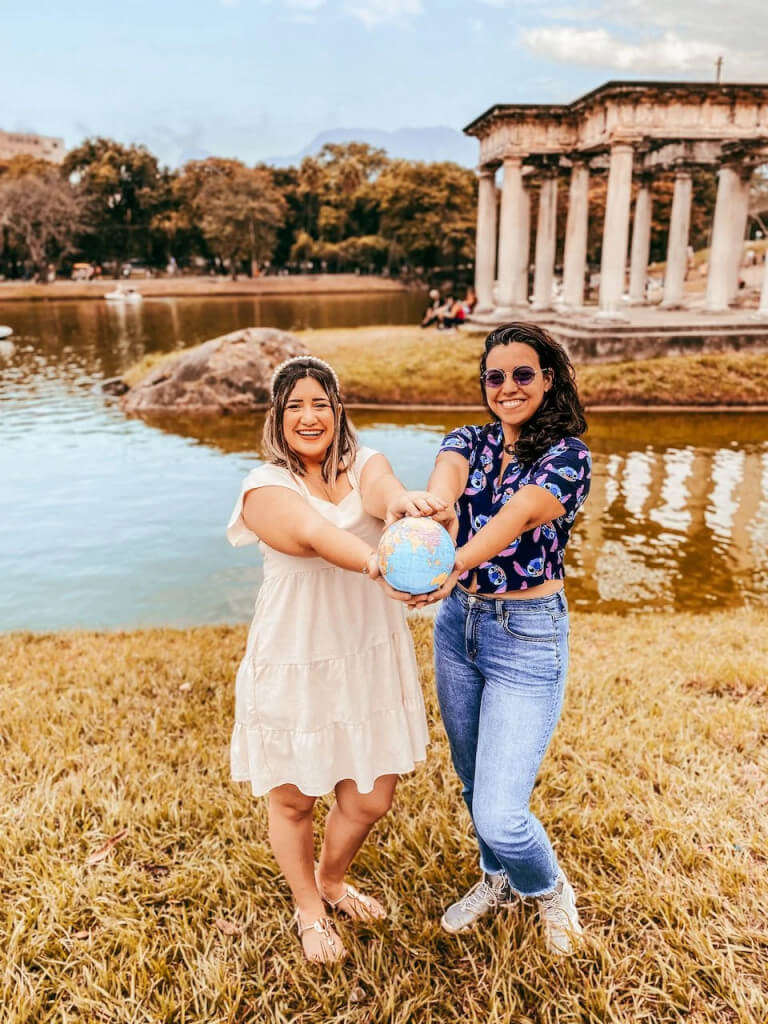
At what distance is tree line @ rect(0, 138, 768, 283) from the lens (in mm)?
56688

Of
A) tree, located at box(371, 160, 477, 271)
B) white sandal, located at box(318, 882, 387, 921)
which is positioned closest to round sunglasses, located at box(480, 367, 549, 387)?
white sandal, located at box(318, 882, 387, 921)

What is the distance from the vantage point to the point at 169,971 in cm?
281

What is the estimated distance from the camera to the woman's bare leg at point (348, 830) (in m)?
2.84

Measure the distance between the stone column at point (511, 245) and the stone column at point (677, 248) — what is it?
5421 millimetres

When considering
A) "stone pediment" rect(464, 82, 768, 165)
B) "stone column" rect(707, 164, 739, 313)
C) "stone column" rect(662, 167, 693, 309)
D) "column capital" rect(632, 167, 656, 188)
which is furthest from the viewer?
"column capital" rect(632, 167, 656, 188)

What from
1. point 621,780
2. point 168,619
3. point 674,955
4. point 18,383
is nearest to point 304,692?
point 674,955

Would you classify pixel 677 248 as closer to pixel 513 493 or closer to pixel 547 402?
pixel 547 402

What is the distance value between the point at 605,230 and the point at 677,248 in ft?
24.6

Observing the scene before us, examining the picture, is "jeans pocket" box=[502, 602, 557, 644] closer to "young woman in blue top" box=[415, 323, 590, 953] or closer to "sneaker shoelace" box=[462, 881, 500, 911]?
"young woman in blue top" box=[415, 323, 590, 953]

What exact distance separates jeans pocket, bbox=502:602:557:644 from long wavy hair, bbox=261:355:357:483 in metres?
0.74

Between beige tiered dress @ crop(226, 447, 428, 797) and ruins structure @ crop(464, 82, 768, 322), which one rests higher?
ruins structure @ crop(464, 82, 768, 322)

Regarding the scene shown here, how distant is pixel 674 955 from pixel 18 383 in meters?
21.7

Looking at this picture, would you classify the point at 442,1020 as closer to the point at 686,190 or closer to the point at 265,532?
the point at 265,532

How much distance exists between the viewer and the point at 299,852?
9.38 ft
